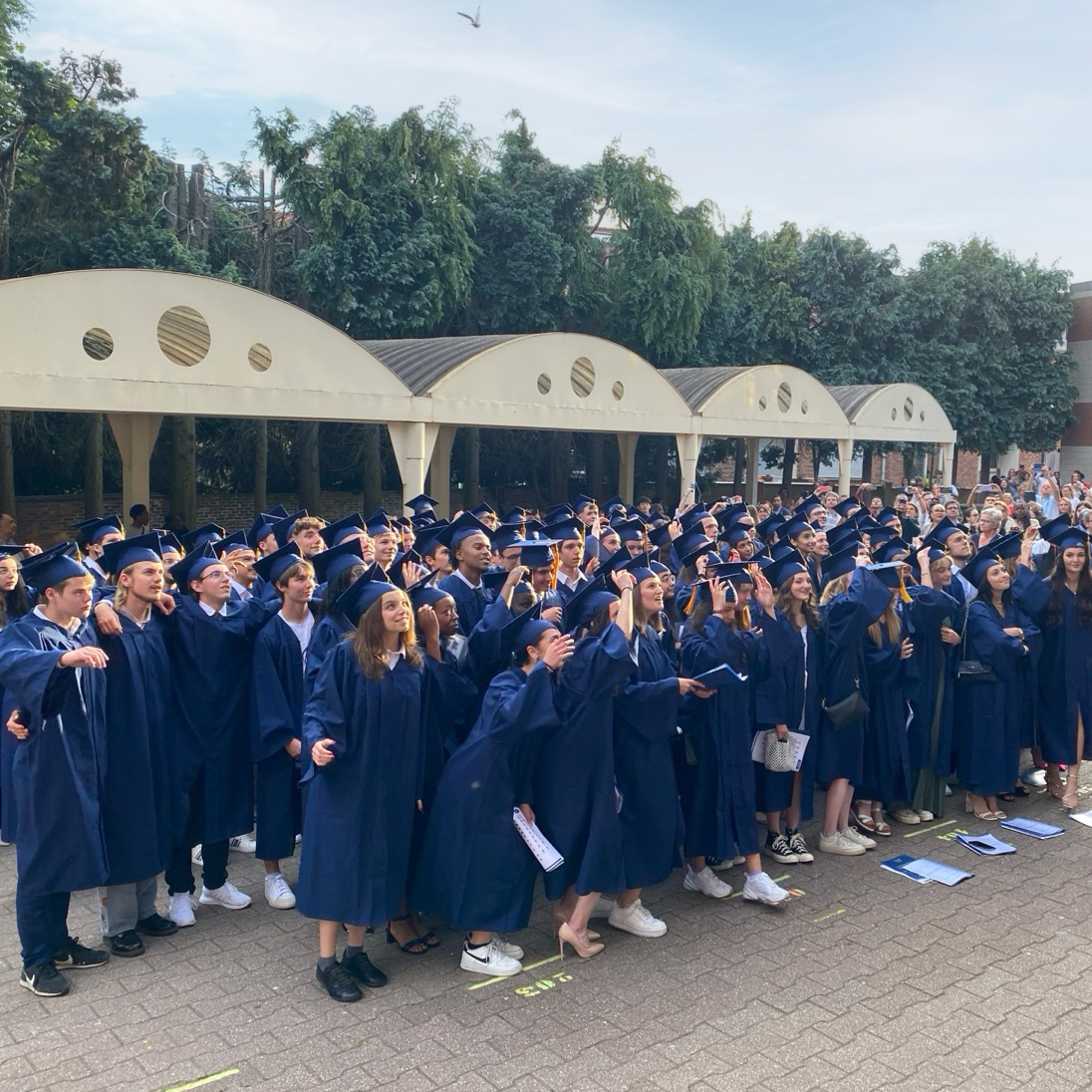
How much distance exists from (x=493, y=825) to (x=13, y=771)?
2000 millimetres

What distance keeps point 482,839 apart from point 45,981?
1.85 meters

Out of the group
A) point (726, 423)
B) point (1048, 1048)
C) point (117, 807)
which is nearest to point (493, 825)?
point (117, 807)

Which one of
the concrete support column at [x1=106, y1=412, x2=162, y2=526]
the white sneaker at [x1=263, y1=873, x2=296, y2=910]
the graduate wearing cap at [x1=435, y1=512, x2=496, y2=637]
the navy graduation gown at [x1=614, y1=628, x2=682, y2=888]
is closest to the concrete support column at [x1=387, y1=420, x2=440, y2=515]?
the concrete support column at [x1=106, y1=412, x2=162, y2=526]

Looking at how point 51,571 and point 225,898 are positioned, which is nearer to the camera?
point 51,571

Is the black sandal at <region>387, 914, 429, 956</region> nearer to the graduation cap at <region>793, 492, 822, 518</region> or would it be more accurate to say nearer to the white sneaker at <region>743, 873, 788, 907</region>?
the white sneaker at <region>743, 873, 788, 907</region>

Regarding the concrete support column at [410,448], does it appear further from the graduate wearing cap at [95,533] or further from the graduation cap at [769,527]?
the graduate wearing cap at [95,533]

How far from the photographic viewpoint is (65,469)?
21.7m

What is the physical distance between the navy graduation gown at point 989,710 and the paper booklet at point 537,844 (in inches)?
133

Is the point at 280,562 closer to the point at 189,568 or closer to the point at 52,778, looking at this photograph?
the point at 189,568

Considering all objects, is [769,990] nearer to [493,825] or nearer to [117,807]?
[493,825]

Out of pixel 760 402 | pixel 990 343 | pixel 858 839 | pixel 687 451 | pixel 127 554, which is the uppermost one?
pixel 990 343

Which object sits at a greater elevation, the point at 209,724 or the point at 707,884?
the point at 209,724

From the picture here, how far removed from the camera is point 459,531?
6859 mm

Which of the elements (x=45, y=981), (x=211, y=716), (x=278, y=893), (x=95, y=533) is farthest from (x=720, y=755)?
(x=95, y=533)
